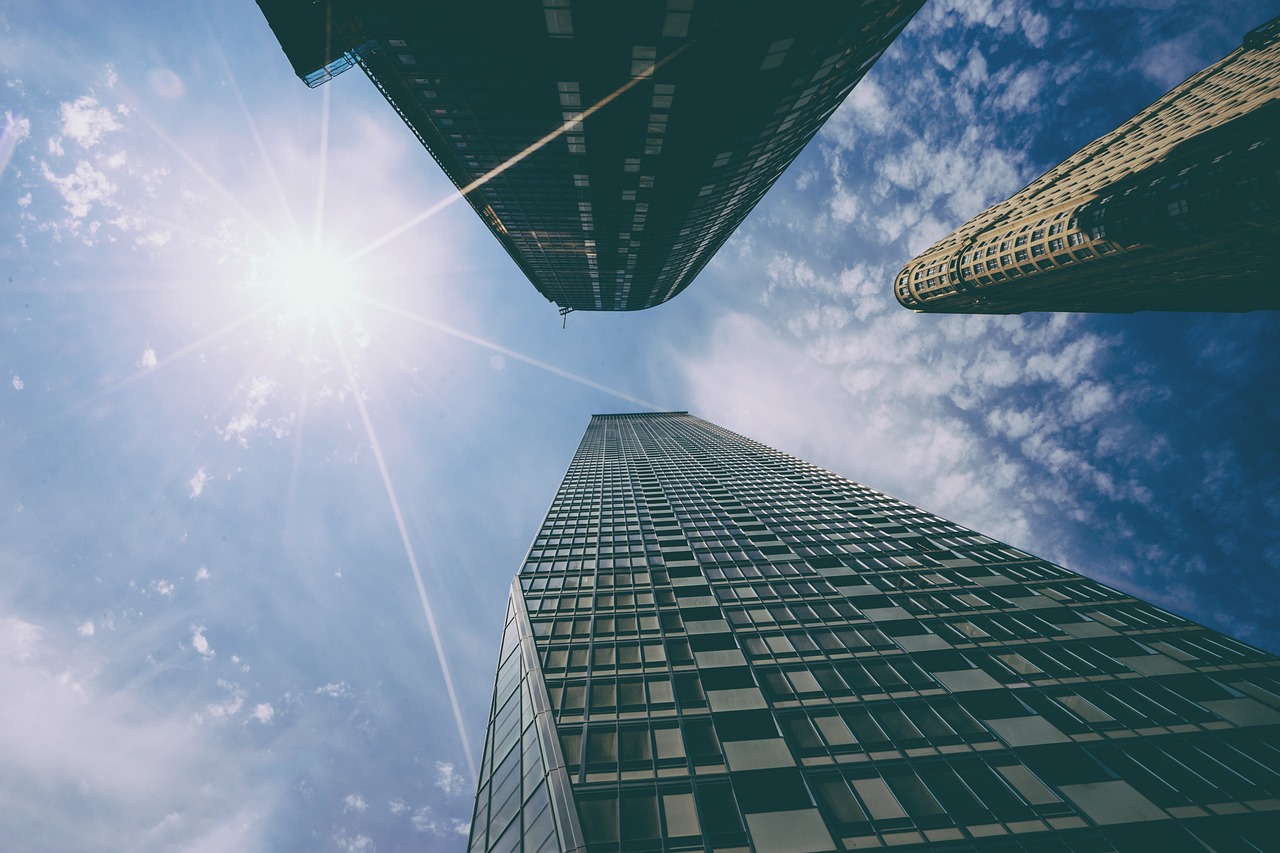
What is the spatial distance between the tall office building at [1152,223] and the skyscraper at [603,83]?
46902 millimetres

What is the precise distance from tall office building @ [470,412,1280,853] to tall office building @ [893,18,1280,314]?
50936mm

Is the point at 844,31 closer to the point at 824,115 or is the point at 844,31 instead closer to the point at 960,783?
the point at 824,115

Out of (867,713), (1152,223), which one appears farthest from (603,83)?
(1152,223)

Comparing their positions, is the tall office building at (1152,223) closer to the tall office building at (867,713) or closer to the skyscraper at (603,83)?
the skyscraper at (603,83)

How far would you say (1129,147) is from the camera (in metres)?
83.9

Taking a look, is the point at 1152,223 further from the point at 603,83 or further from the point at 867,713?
the point at 867,713

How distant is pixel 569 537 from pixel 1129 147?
123003mm

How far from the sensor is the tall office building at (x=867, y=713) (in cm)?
1544

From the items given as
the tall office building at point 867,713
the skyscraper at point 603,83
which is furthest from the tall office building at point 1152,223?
the tall office building at point 867,713

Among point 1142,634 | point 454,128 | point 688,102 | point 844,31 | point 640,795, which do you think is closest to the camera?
point 640,795

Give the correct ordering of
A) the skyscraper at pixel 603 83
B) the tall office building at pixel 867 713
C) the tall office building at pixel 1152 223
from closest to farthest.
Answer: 1. the tall office building at pixel 867 713
2. the skyscraper at pixel 603 83
3. the tall office building at pixel 1152 223

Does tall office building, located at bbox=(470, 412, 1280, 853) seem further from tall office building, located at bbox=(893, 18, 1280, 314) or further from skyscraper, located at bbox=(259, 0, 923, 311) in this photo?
tall office building, located at bbox=(893, 18, 1280, 314)

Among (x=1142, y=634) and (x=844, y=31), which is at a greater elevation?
(x=844, y=31)

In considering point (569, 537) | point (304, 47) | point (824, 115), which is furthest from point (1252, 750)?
point (304, 47)
